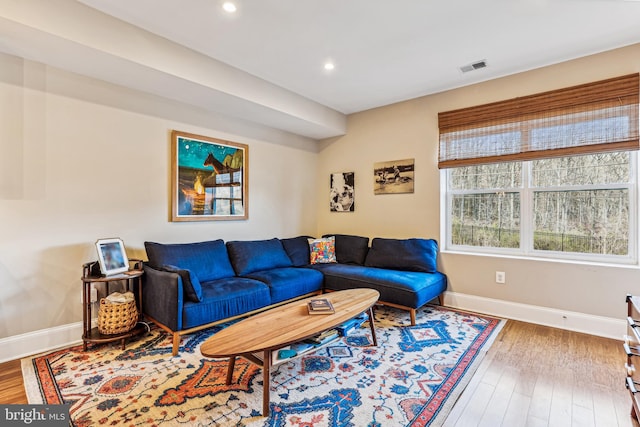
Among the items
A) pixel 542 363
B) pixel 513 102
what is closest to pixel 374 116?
pixel 513 102

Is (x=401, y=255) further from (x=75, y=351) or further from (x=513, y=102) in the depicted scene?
→ (x=75, y=351)

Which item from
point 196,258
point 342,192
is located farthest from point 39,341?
point 342,192

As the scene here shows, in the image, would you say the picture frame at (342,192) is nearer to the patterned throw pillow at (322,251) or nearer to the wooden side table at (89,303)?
the patterned throw pillow at (322,251)

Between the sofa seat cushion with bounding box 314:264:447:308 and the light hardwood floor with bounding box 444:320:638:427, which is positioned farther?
the sofa seat cushion with bounding box 314:264:447:308

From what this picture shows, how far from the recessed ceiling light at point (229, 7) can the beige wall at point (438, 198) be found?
252cm

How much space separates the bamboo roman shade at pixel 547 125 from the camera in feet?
8.95

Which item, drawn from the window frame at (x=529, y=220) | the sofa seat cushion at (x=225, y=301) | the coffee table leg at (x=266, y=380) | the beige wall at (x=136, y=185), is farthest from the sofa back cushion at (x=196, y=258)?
the window frame at (x=529, y=220)

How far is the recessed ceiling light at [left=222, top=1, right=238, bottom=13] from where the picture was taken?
7.05ft

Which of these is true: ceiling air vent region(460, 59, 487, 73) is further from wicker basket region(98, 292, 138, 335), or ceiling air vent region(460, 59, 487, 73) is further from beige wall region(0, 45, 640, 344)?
wicker basket region(98, 292, 138, 335)

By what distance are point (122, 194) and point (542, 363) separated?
3828 mm

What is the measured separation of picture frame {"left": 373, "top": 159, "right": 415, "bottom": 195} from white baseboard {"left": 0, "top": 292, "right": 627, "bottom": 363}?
144 centimetres

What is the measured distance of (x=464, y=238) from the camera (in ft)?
12.3

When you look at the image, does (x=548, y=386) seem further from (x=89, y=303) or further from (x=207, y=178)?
(x=207, y=178)

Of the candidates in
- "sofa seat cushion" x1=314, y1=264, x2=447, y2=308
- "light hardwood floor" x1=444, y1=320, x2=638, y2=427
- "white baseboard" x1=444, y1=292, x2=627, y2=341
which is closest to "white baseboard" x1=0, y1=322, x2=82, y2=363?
"sofa seat cushion" x1=314, y1=264, x2=447, y2=308
